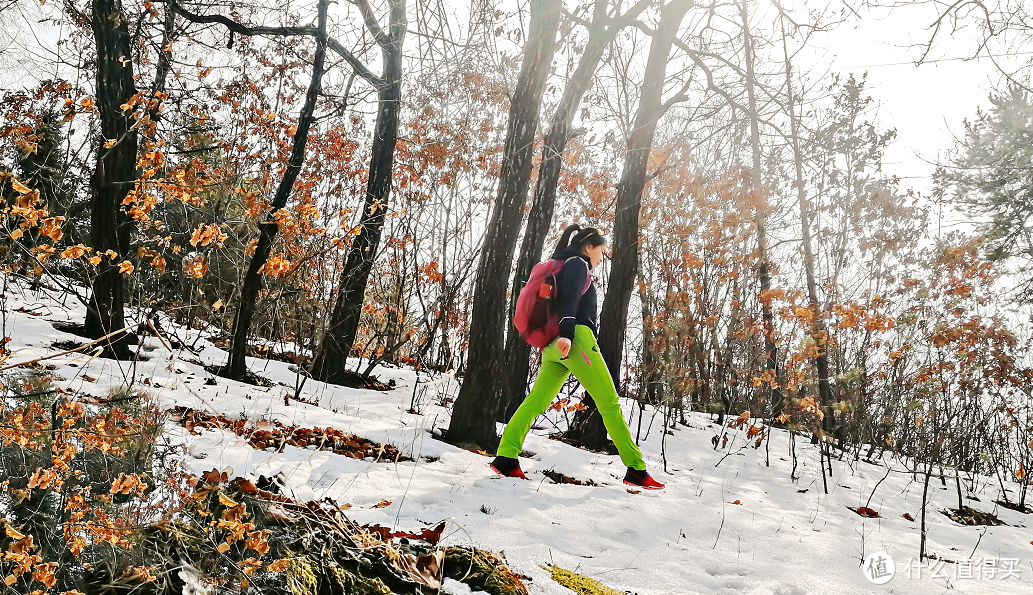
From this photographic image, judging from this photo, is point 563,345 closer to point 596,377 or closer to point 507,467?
point 596,377

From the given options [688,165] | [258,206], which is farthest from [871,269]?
[258,206]

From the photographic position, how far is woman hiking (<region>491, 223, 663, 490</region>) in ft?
13.9

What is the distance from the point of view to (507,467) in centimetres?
431

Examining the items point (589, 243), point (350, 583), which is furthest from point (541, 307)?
point (350, 583)

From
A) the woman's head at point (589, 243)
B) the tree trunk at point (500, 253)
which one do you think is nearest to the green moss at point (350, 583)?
the woman's head at point (589, 243)

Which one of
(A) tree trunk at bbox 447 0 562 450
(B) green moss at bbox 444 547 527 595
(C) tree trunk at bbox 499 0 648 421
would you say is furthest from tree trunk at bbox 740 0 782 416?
(B) green moss at bbox 444 547 527 595

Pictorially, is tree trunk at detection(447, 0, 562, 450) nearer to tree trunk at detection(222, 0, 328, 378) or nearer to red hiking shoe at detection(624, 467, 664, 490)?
red hiking shoe at detection(624, 467, 664, 490)

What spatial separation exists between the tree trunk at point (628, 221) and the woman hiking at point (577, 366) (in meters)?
2.11

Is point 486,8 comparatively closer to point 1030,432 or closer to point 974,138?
point 1030,432

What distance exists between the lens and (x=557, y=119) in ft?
20.9

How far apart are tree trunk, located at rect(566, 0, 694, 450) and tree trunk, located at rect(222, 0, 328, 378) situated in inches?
140

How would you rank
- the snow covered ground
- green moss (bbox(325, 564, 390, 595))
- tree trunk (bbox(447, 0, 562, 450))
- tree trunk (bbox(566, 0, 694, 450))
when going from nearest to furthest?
green moss (bbox(325, 564, 390, 595))
the snow covered ground
tree trunk (bbox(447, 0, 562, 450))
tree trunk (bbox(566, 0, 694, 450))

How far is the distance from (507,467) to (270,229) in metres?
3.89

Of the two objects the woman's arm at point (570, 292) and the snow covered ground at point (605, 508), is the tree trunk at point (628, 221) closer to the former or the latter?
the snow covered ground at point (605, 508)
